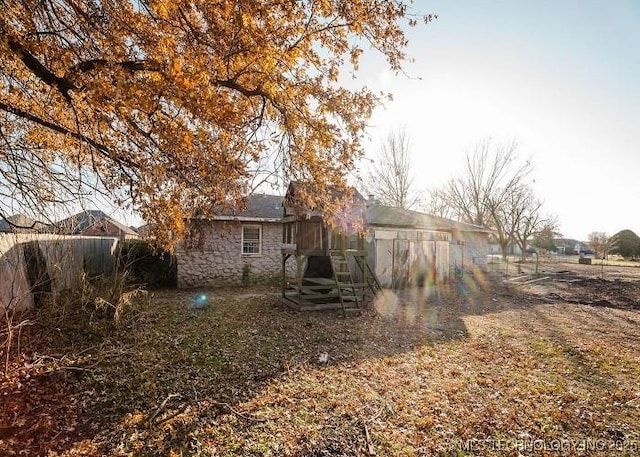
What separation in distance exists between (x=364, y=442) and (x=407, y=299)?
29.7 ft

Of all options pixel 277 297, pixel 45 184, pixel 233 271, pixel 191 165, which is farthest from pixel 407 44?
pixel 233 271

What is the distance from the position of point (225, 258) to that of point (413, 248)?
830 centimetres

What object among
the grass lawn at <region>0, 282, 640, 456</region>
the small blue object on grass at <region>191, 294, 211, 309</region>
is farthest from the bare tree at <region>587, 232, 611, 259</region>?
the small blue object on grass at <region>191, 294, 211, 309</region>

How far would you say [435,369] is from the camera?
5738 mm

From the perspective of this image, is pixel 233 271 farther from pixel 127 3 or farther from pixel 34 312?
pixel 127 3

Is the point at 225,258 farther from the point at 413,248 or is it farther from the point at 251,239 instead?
the point at 413,248

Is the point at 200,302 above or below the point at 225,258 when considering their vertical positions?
below

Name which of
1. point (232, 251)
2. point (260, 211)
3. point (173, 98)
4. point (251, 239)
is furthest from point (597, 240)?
point (173, 98)

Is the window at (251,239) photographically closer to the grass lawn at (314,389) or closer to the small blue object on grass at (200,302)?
the small blue object on grass at (200,302)

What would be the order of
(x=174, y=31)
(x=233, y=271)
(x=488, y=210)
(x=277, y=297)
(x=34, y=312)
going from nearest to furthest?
(x=174, y=31) < (x=34, y=312) < (x=277, y=297) < (x=233, y=271) < (x=488, y=210)

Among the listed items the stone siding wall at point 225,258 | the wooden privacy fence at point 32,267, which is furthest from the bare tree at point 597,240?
the wooden privacy fence at point 32,267

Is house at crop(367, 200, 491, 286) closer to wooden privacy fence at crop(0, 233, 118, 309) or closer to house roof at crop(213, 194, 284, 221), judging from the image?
house roof at crop(213, 194, 284, 221)

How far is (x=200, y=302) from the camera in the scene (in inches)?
419

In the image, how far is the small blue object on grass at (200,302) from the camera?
991 centimetres
